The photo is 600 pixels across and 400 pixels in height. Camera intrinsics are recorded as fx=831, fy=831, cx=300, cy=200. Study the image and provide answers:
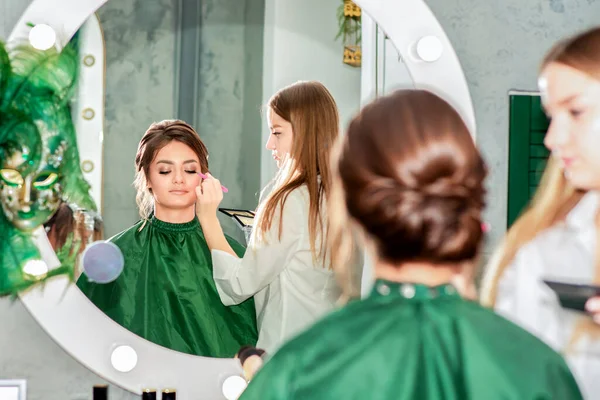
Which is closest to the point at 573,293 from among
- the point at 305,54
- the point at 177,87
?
the point at 305,54

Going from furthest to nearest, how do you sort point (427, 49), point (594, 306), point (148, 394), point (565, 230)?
point (427, 49)
point (148, 394)
point (565, 230)
point (594, 306)

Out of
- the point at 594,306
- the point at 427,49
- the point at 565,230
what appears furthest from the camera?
the point at 427,49

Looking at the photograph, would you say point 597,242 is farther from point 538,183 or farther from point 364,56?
point 364,56

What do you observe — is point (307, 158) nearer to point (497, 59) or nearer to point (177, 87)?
point (177, 87)

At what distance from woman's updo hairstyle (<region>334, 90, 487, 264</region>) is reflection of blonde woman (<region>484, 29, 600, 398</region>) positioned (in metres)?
0.37

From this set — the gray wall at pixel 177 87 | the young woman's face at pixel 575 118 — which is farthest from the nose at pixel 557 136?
the gray wall at pixel 177 87

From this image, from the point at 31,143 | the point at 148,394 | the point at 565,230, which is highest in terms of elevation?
the point at 31,143

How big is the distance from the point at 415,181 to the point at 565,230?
0.47 metres

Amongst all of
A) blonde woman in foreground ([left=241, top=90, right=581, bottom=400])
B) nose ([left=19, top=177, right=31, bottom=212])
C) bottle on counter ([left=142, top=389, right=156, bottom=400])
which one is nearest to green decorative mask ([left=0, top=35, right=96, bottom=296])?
nose ([left=19, top=177, right=31, bottom=212])

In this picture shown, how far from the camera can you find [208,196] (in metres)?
1.30

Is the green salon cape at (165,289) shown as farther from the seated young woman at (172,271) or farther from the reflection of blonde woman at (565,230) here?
the reflection of blonde woman at (565,230)

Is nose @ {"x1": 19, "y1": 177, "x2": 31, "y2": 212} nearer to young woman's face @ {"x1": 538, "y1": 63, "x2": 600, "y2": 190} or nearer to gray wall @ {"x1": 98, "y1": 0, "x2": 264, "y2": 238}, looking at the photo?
gray wall @ {"x1": 98, "y1": 0, "x2": 264, "y2": 238}

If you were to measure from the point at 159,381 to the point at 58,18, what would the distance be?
1.95 ft

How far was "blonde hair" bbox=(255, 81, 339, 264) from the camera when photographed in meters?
1.27
